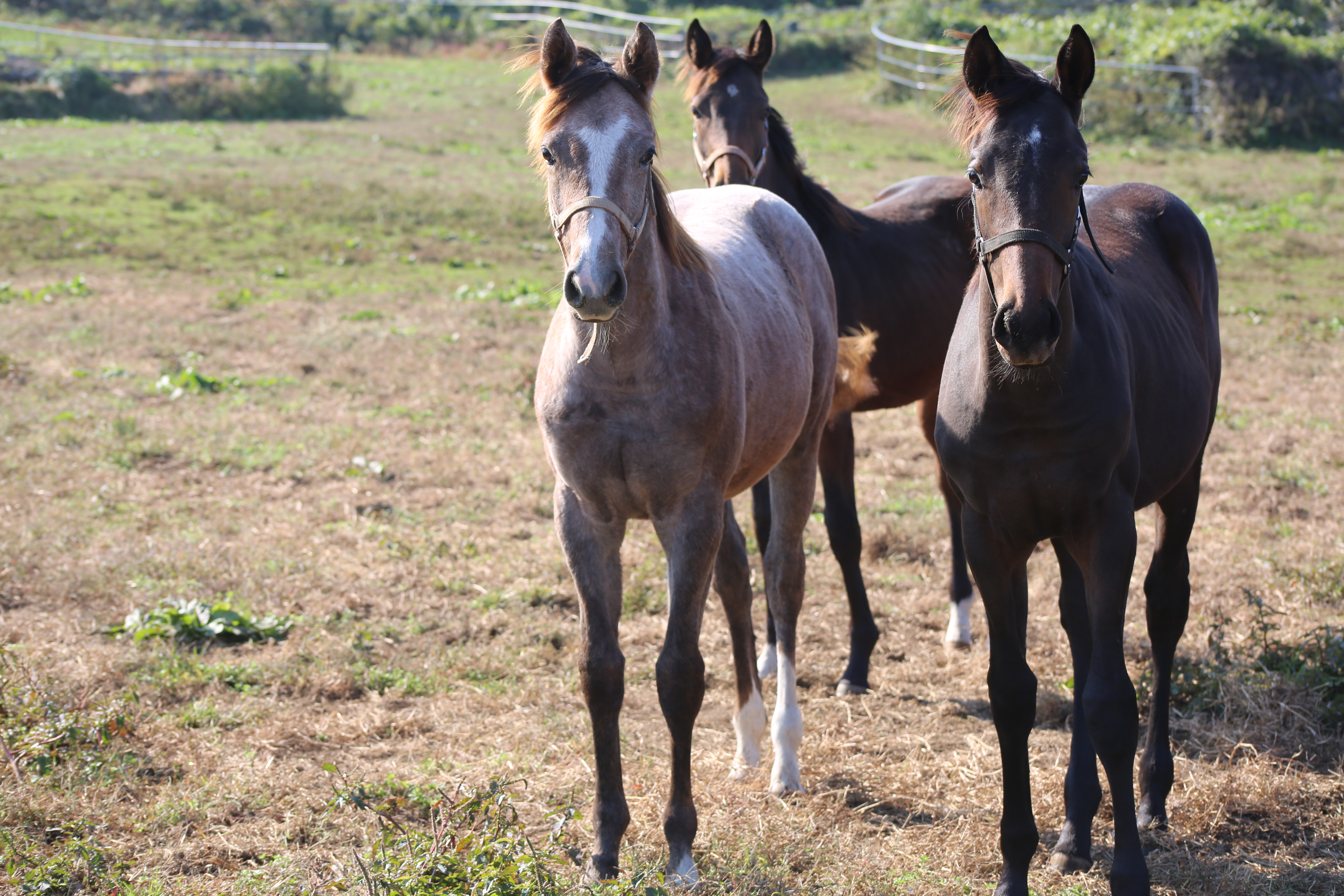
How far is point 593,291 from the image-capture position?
245 cm

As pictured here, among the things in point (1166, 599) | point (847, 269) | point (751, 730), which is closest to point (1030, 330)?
point (1166, 599)

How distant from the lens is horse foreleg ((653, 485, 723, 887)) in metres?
2.95

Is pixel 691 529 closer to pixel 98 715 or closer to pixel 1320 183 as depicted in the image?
pixel 98 715

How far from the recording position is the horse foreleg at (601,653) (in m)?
3.00

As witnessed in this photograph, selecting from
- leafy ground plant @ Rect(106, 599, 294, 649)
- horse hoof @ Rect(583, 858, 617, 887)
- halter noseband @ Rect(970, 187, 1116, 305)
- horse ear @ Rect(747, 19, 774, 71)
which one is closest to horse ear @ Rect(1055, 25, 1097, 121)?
halter noseband @ Rect(970, 187, 1116, 305)

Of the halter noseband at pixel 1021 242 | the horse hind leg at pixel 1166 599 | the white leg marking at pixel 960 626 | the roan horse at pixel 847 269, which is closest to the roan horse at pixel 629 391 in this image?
the halter noseband at pixel 1021 242

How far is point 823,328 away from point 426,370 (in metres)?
4.97

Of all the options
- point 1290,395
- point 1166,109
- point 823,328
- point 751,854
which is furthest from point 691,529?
point 1166,109

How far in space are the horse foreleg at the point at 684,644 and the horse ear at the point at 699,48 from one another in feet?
9.00

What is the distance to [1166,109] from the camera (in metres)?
18.6

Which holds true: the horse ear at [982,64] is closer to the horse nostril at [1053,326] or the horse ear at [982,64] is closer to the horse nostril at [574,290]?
the horse nostril at [1053,326]

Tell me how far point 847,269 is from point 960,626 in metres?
1.71

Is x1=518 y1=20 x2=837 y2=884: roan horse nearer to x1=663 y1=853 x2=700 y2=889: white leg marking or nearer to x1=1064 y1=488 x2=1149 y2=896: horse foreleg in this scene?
x1=663 y1=853 x2=700 y2=889: white leg marking

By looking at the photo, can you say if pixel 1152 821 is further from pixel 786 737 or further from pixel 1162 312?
pixel 1162 312
